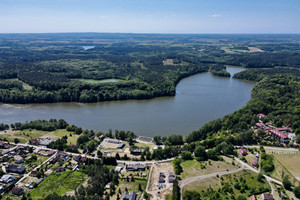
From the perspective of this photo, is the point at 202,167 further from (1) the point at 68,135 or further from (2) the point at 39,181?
(1) the point at 68,135

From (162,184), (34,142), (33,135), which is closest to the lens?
(162,184)

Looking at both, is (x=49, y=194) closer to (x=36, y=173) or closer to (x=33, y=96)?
(x=36, y=173)

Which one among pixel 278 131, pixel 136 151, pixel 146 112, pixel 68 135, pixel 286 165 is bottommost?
pixel 68 135

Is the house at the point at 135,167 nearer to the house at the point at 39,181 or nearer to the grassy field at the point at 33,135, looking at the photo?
the house at the point at 39,181

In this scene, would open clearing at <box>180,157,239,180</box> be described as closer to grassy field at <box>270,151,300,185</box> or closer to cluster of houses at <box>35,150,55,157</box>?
grassy field at <box>270,151,300,185</box>

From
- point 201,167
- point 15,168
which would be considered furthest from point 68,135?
point 201,167

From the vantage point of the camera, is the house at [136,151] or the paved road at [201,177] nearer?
the paved road at [201,177]

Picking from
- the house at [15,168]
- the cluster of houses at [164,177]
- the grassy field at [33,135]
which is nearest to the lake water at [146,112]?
the grassy field at [33,135]
